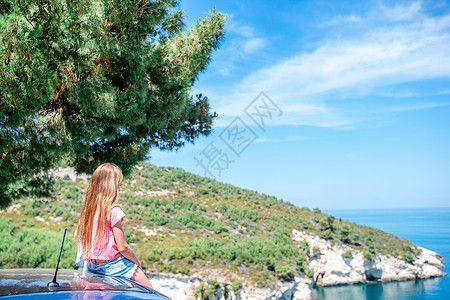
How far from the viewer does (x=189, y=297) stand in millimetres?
17938

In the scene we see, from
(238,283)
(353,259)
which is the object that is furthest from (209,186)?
(238,283)

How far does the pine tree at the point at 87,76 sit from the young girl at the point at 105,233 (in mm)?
2346

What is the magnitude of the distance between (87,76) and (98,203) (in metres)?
3.19

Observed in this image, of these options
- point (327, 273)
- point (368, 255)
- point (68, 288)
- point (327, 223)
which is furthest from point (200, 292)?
point (368, 255)

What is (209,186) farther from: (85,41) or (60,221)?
(85,41)

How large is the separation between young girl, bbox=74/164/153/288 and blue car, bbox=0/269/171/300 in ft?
1.34

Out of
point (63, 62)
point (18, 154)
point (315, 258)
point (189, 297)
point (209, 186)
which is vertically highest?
point (209, 186)

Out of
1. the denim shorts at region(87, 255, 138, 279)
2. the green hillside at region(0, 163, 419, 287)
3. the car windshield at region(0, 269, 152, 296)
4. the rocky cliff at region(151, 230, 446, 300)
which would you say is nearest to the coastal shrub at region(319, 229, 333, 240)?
the green hillside at region(0, 163, 419, 287)

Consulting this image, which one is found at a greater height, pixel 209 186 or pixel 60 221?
pixel 209 186

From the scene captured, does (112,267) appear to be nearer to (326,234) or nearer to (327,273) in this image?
(326,234)

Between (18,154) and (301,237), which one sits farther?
(301,237)

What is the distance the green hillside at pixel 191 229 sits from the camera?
15.9m

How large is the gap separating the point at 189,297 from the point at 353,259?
80.9ft

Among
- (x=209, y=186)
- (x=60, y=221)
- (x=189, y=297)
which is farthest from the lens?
(x=209, y=186)
